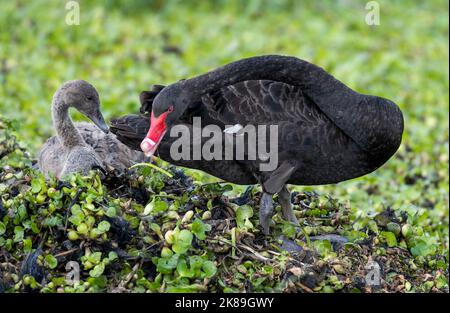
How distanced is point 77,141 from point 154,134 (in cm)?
127

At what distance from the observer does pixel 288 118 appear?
16.8 ft

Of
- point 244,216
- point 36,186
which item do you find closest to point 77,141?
point 36,186

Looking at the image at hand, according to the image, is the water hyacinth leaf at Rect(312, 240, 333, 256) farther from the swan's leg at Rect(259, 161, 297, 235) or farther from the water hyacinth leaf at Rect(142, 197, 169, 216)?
the water hyacinth leaf at Rect(142, 197, 169, 216)

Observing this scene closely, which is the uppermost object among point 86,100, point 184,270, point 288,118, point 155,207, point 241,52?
point 241,52

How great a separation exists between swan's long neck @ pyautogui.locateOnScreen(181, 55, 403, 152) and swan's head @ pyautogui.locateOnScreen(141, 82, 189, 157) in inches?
2.2

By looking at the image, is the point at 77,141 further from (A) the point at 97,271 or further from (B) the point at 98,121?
(A) the point at 97,271

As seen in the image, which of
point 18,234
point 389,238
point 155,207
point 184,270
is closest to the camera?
point 184,270

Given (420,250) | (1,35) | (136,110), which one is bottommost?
(420,250)
